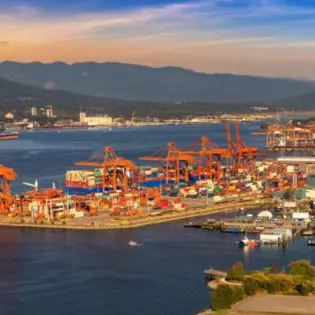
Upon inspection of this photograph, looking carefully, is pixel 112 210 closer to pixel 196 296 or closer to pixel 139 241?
pixel 139 241

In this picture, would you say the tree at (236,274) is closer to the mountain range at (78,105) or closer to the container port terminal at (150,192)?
the container port terminal at (150,192)

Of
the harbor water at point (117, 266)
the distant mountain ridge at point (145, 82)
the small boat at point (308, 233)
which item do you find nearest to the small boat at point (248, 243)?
the harbor water at point (117, 266)

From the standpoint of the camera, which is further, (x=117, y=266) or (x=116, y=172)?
(x=116, y=172)

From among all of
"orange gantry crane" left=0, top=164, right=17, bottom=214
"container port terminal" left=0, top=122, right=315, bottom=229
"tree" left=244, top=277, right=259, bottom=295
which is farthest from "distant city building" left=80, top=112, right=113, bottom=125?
"tree" left=244, top=277, right=259, bottom=295

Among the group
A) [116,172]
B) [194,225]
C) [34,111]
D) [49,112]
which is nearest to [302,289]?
[194,225]

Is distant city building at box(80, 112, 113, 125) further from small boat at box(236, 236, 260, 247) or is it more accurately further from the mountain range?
small boat at box(236, 236, 260, 247)

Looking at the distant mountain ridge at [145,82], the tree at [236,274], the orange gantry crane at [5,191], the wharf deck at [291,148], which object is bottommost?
→ the wharf deck at [291,148]

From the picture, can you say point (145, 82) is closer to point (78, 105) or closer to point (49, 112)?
point (78, 105)
